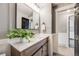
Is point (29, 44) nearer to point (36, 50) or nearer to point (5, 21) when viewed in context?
point (36, 50)

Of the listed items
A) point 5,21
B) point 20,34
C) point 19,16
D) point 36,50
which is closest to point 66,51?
point 36,50

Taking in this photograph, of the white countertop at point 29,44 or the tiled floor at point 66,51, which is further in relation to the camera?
the tiled floor at point 66,51

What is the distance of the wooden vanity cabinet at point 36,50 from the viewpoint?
1.64 metres

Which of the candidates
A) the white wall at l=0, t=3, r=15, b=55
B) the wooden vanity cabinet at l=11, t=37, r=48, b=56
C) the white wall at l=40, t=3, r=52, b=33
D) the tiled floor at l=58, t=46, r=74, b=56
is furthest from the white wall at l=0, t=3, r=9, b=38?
the tiled floor at l=58, t=46, r=74, b=56

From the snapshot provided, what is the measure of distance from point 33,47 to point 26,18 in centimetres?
46

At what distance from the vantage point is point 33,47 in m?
1.69

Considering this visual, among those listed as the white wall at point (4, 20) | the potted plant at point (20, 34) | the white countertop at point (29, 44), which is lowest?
the white countertop at point (29, 44)

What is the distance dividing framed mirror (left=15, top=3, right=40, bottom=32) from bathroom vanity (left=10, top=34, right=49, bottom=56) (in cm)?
16

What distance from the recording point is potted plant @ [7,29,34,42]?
168 cm

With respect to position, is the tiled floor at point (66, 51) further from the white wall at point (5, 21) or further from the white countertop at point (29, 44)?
the white wall at point (5, 21)

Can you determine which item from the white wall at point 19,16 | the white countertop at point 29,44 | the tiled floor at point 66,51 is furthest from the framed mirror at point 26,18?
the tiled floor at point 66,51

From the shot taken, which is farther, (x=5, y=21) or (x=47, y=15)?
(x=47, y=15)

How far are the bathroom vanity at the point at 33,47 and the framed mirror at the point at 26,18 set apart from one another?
0.52 ft

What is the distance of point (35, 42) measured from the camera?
175 cm
